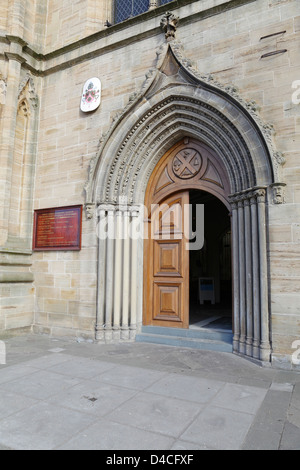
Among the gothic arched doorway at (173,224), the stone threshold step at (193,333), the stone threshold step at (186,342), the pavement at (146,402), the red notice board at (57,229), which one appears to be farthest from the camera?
the red notice board at (57,229)

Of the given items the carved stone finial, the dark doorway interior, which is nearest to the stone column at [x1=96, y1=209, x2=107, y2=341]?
the carved stone finial

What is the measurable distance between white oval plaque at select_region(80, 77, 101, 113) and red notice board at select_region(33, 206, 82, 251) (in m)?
2.01

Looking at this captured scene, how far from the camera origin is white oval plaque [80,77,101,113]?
652cm

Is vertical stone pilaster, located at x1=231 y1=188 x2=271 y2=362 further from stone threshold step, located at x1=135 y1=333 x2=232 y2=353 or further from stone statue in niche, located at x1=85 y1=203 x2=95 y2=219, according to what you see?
stone statue in niche, located at x1=85 y1=203 x2=95 y2=219

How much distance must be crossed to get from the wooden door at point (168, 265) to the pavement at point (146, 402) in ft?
3.42

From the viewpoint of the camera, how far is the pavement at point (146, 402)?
244 cm

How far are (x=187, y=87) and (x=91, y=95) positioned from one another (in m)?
2.06

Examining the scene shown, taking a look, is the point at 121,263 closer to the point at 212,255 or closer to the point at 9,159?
the point at 9,159

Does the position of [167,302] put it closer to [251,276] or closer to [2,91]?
[251,276]

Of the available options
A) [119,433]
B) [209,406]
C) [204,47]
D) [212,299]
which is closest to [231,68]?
[204,47]

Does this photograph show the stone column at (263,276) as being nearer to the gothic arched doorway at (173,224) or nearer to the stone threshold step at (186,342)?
the stone threshold step at (186,342)

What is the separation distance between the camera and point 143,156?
20.5 feet

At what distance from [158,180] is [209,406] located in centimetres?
427

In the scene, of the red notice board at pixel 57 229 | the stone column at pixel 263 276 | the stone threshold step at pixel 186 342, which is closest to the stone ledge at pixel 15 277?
the red notice board at pixel 57 229
